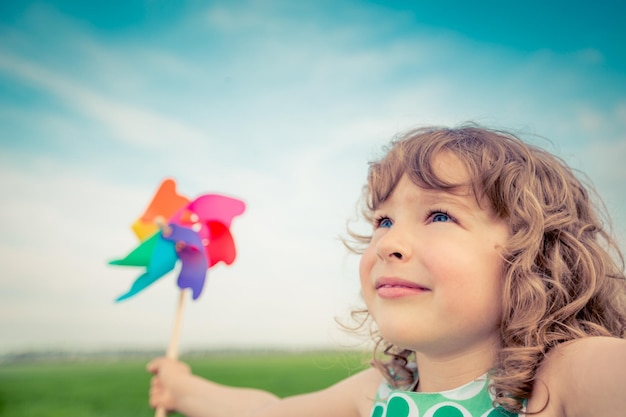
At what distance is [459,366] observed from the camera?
114 cm

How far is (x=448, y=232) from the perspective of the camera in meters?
1.11

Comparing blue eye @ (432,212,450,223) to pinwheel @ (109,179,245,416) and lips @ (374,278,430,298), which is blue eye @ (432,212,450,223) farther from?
pinwheel @ (109,179,245,416)

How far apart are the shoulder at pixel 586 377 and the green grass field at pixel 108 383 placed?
56 cm

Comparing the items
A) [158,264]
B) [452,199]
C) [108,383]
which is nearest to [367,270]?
[452,199]

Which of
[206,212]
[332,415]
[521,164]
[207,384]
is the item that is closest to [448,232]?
[521,164]

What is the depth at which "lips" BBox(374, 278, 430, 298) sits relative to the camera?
110cm

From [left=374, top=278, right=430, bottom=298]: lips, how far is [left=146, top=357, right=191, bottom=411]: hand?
1.07 metres

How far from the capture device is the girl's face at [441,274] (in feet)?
3.51

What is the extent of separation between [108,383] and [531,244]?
5202mm

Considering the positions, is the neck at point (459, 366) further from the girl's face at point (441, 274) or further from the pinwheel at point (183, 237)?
the pinwheel at point (183, 237)

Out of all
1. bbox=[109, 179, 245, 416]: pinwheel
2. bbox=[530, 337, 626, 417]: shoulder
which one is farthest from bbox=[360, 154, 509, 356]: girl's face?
bbox=[109, 179, 245, 416]: pinwheel

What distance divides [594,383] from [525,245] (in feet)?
0.97

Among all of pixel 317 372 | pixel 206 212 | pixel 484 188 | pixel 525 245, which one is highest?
pixel 206 212

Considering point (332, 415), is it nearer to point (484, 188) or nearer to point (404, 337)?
point (404, 337)
